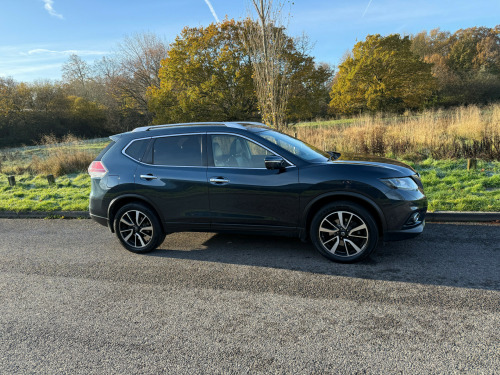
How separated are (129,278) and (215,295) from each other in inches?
49.5

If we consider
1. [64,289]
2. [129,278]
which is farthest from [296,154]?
[64,289]

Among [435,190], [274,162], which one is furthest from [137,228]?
Answer: [435,190]

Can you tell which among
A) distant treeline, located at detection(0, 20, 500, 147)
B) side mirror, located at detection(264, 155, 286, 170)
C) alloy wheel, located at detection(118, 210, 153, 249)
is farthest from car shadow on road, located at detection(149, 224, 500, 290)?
distant treeline, located at detection(0, 20, 500, 147)

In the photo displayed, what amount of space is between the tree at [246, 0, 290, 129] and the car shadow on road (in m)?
5.51

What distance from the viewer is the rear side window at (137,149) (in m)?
5.12

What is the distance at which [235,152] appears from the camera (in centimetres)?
480

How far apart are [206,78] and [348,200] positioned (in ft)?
88.3

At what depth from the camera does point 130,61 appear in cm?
4112

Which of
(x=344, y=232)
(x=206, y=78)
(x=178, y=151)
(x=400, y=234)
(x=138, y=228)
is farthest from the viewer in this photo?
(x=206, y=78)

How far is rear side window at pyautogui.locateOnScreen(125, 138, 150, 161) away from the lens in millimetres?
5125

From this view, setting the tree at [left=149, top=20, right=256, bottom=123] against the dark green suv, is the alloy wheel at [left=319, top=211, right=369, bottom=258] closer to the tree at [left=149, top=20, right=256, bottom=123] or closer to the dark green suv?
the dark green suv

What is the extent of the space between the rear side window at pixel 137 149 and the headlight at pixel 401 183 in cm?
334

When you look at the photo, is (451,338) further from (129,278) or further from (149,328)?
(129,278)

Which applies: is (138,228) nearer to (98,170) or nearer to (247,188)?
(98,170)
